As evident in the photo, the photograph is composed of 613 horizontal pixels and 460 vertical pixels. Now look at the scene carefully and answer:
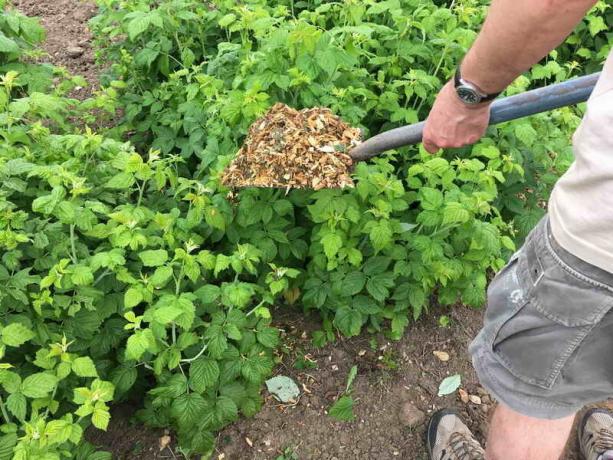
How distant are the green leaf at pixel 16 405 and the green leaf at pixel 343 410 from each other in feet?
4.65

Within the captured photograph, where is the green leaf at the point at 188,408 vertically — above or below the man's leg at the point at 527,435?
below

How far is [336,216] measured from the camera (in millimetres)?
2418

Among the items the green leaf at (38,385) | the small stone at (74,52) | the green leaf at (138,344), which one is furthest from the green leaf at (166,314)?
the small stone at (74,52)

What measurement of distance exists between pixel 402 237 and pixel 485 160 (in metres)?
0.85

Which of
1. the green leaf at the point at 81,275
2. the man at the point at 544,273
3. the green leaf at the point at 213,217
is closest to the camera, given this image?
the man at the point at 544,273

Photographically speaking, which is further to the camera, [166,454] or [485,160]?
[485,160]

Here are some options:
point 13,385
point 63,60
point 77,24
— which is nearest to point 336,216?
point 13,385

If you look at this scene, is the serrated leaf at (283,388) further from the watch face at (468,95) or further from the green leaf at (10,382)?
the watch face at (468,95)

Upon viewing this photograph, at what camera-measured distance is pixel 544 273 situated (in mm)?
1446

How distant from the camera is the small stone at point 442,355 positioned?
289cm

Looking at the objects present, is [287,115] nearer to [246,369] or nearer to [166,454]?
[246,369]

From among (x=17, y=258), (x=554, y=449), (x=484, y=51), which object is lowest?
(x=554, y=449)

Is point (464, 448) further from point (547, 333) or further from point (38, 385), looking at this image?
point (38, 385)

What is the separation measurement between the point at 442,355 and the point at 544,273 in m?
1.58
